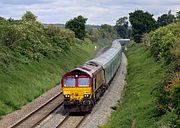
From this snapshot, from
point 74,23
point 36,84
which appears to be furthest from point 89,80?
point 74,23

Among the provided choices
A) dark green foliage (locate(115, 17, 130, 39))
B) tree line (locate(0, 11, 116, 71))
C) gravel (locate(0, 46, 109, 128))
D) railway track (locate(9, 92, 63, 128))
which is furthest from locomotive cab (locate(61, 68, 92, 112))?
dark green foliage (locate(115, 17, 130, 39))

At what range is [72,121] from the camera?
2606cm

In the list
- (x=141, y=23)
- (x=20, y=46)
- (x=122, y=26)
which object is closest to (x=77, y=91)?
(x=20, y=46)

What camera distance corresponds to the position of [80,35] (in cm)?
10500

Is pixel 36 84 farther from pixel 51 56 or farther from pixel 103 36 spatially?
pixel 103 36

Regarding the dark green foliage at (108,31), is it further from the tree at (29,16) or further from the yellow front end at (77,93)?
→ the yellow front end at (77,93)

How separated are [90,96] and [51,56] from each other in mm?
27198

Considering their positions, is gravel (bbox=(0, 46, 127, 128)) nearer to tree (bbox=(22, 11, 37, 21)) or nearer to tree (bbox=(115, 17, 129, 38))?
tree (bbox=(22, 11, 37, 21))

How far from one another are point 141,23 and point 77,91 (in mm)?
84761

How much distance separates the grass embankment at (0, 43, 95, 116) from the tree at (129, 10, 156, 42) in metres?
59.9

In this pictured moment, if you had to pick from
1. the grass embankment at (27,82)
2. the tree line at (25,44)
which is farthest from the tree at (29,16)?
the grass embankment at (27,82)

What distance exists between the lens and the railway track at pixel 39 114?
25.1 meters

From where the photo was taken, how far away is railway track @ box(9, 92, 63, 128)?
2511 centimetres

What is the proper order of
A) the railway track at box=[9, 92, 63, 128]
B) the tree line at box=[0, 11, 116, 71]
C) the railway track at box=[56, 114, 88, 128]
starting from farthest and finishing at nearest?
the tree line at box=[0, 11, 116, 71]
the railway track at box=[9, 92, 63, 128]
the railway track at box=[56, 114, 88, 128]
